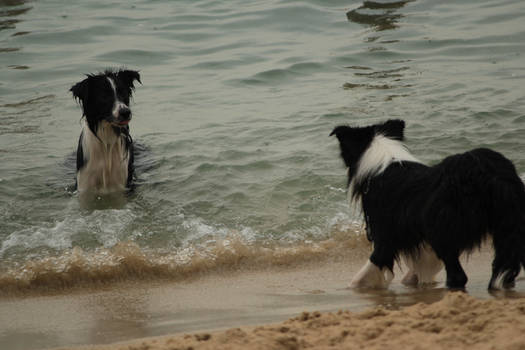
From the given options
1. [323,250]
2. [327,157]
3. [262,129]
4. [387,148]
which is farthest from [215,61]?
[387,148]

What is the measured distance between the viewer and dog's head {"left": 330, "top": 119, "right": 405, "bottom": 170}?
5.23 meters

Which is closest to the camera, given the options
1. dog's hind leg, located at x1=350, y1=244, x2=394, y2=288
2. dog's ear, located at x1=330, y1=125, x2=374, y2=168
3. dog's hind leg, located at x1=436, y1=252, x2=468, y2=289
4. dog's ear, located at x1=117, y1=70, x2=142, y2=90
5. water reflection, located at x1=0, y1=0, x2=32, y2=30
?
dog's hind leg, located at x1=436, y1=252, x2=468, y2=289

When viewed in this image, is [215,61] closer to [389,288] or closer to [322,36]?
[322,36]

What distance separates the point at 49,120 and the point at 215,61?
383 centimetres

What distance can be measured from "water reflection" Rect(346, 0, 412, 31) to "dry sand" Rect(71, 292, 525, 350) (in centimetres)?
1147

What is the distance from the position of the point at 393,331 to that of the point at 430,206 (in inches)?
54.6

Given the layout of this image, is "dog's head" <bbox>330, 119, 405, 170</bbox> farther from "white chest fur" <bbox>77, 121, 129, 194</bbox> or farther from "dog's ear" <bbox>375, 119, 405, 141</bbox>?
"white chest fur" <bbox>77, 121, 129, 194</bbox>

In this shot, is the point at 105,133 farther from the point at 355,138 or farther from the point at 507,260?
the point at 507,260

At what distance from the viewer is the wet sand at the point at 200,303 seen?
4.17 meters

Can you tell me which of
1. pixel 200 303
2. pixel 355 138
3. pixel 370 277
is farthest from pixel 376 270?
pixel 200 303

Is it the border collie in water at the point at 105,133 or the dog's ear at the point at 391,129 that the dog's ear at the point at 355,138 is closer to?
the dog's ear at the point at 391,129

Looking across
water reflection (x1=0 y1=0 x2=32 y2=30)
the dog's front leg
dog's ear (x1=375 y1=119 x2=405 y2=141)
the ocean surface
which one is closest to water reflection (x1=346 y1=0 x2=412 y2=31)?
A: the ocean surface

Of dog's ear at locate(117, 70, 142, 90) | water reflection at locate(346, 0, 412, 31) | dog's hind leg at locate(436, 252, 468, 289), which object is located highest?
water reflection at locate(346, 0, 412, 31)

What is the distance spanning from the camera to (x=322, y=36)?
1436 centimetres
